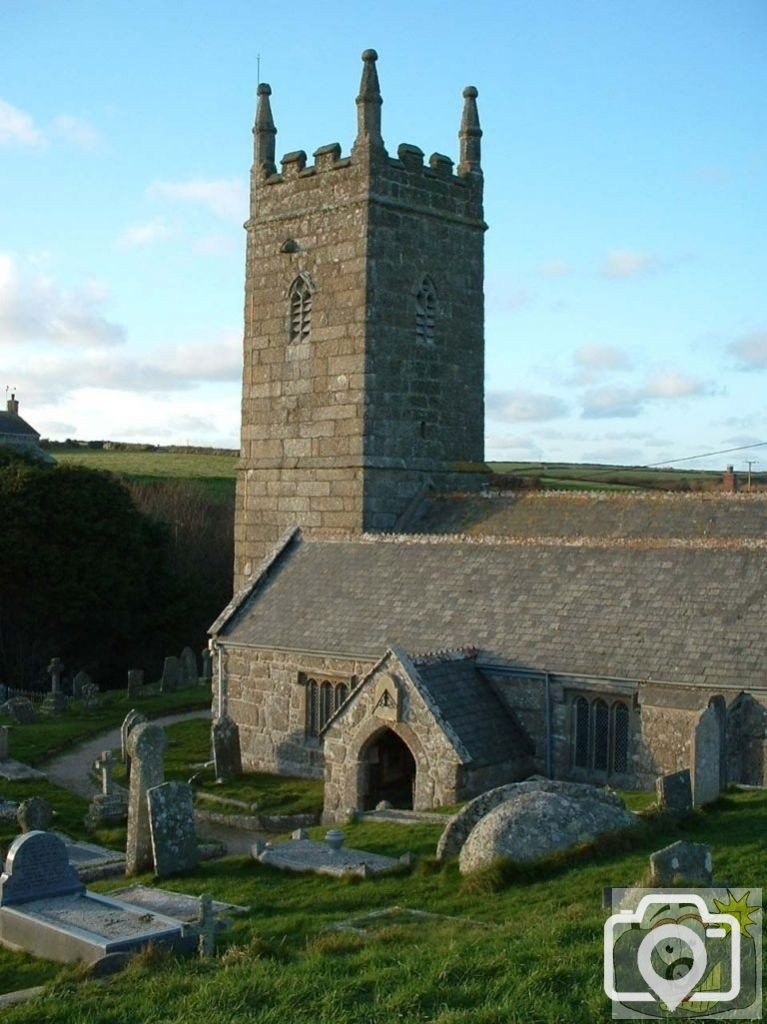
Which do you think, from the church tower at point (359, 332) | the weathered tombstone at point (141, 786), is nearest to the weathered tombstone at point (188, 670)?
the church tower at point (359, 332)

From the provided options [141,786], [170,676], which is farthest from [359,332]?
[170,676]

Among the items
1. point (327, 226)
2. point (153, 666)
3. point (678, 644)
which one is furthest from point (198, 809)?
point (153, 666)

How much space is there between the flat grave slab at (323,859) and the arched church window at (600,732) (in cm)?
A: 597

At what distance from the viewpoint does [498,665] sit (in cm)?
2109

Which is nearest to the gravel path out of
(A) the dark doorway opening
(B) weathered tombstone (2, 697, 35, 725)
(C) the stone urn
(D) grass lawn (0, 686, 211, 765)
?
(D) grass lawn (0, 686, 211, 765)

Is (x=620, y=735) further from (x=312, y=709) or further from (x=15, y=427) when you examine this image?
(x=15, y=427)

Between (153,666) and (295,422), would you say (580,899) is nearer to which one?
(295,422)

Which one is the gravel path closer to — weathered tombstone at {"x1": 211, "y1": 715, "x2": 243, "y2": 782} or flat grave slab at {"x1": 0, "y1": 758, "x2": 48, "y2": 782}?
flat grave slab at {"x1": 0, "y1": 758, "x2": 48, "y2": 782}

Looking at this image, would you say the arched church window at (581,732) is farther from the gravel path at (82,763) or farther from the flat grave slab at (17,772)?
the flat grave slab at (17,772)

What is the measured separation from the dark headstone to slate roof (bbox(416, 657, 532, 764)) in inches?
315

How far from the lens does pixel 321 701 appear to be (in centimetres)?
2436

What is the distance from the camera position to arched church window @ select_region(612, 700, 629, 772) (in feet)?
65.2

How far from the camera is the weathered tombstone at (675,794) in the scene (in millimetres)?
14789

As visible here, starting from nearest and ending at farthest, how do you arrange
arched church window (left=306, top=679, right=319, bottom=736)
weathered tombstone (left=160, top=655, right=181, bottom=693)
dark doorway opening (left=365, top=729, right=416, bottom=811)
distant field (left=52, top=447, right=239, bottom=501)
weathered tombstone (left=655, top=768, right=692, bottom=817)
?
weathered tombstone (left=655, top=768, right=692, bottom=817)
dark doorway opening (left=365, top=729, right=416, bottom=811)
arched church window (left=306, top=679, right=319, bottom=736)
weathered tombstone (left=160, top=655, right=181, bottom=693)
distant field (left=52, top=447, right=239, bottom=501)
